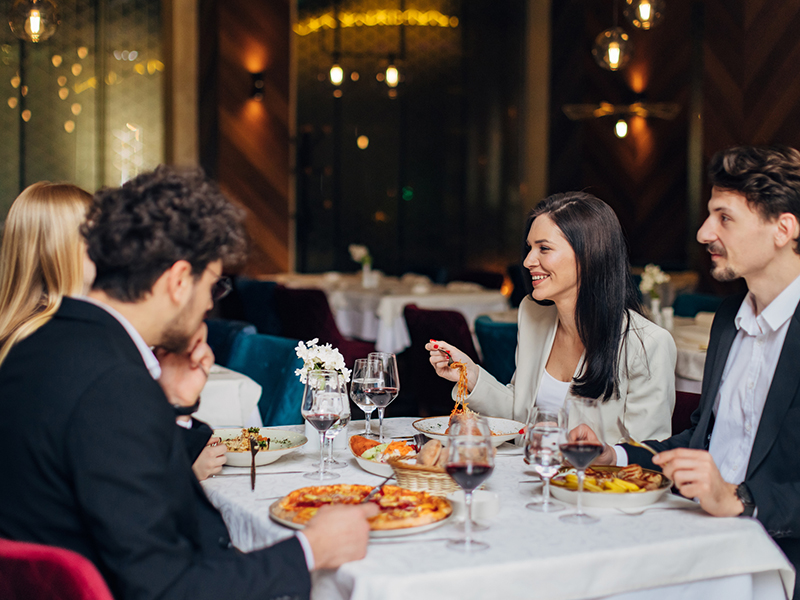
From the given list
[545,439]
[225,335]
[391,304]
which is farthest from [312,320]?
[545,439]

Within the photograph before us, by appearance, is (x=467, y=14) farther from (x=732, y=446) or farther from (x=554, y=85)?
(x=732, y=446)

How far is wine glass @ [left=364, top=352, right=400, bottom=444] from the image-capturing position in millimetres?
2000

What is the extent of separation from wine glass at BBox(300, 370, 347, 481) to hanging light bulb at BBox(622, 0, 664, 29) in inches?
209

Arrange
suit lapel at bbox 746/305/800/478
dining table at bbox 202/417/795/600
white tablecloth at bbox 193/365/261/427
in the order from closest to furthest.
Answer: dining table at bbox 202/417/795/600 < suit lapel at bbox 746/305/800/478 < white tablecloth at bbox 193/365/261/427

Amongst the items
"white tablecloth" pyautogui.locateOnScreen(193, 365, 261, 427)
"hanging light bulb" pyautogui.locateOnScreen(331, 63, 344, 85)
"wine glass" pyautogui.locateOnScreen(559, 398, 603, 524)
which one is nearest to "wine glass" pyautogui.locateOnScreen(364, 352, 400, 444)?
"wine glass" pyautogui.locateOnScreen(559, 398, 603, 524)

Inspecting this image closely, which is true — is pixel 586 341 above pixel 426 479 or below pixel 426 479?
above

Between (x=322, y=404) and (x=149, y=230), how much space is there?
607 mm

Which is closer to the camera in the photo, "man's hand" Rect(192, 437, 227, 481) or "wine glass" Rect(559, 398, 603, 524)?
"wine glass" Rect(559, 398, 603, 524)

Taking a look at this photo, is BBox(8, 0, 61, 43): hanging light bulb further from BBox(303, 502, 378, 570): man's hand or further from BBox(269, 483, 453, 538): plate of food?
BBox(303, 502, 378, 570): man's hand

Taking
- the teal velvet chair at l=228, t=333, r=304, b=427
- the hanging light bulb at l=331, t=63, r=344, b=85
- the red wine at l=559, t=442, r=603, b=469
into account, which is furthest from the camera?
the hanging light bulb at l=331, t=63, r=344, b=85

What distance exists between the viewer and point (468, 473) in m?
1.34

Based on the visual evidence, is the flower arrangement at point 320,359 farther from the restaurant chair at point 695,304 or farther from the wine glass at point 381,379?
the restaurant chair at point 695,304

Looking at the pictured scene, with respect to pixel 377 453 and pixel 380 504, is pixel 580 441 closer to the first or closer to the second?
pixel 380 504

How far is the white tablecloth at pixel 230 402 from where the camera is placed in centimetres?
300
